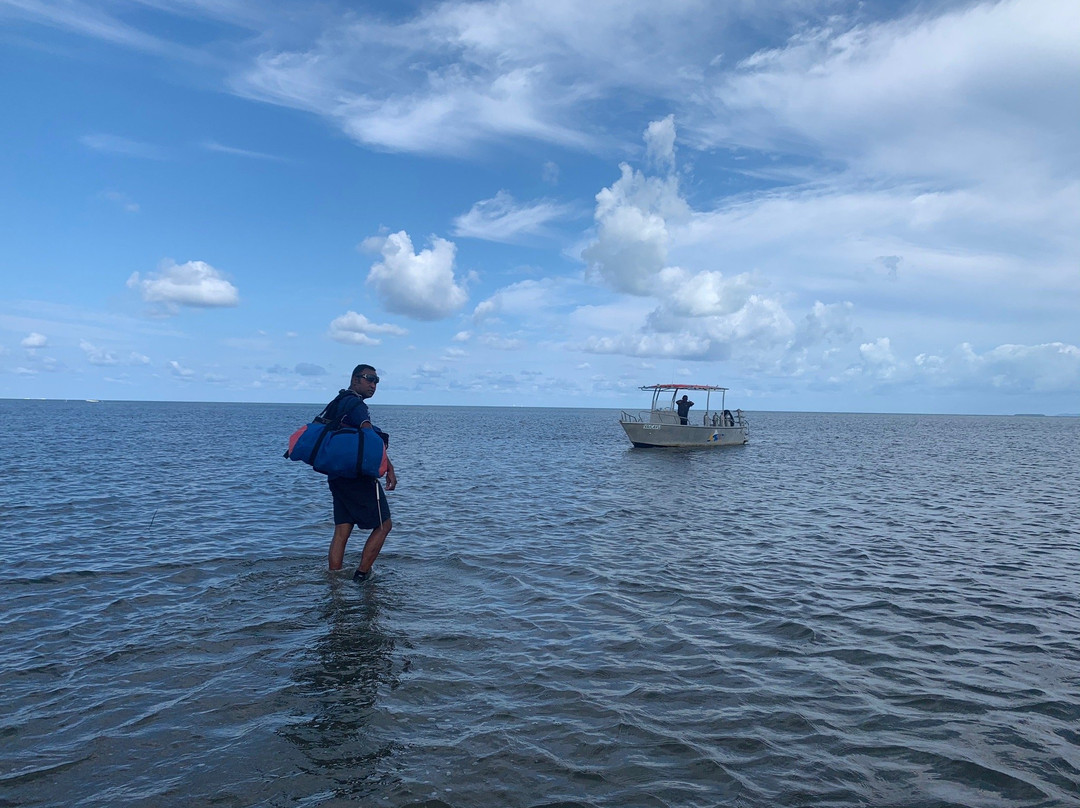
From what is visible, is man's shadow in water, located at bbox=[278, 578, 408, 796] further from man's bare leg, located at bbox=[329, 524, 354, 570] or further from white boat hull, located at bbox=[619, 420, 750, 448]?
white boat hull, located at bbox=[619, 420, 750, 448]

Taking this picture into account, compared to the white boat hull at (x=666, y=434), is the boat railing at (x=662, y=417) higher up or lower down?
higher up

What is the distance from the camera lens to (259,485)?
2234 cm

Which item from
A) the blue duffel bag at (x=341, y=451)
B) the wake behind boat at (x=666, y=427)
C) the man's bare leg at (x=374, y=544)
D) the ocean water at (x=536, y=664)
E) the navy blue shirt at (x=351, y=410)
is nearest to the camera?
the ocean water at (x=536, y=664)

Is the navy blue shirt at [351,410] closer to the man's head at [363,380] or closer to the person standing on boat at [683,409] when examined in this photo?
the man's head at [363,380]

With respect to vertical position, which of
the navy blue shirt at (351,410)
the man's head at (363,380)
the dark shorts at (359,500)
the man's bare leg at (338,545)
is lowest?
the man's bare leg at (338,545)

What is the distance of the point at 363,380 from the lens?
8992 mm

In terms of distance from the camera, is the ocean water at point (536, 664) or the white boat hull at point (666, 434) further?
the white boat hull at point (666, 434)

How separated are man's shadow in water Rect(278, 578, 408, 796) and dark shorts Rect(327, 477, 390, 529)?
4.18ft

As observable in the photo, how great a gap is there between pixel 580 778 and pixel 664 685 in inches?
73.1

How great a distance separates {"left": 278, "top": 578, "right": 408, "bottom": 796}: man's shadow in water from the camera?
15.4 feet

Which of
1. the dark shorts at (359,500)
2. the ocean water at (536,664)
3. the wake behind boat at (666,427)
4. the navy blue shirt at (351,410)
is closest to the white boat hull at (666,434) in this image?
the wake behind boat at (666,427)

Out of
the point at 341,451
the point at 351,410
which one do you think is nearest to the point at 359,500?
the point at 341,451

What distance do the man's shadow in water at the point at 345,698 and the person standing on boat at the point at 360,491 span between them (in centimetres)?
111

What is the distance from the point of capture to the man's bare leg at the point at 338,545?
9.62 m
